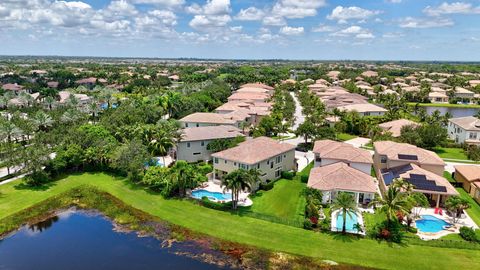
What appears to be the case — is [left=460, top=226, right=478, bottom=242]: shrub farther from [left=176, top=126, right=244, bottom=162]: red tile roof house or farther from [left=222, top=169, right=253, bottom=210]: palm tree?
[left=176, top=126, right=244, bottom=162]: red tile roof house

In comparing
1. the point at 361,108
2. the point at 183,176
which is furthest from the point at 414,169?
the point at 361,108

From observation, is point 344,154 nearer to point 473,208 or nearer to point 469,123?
point 473,208

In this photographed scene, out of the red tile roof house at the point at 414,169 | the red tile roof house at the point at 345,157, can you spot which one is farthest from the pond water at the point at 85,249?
the red tile roof house at the point at 414,169

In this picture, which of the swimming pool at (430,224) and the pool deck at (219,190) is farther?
the pool deck at (219,190)

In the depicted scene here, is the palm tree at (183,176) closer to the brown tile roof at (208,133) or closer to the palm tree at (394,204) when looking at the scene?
the brown tile roof at (208,133)

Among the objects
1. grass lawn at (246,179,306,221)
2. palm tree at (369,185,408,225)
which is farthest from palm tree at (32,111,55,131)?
palm tree at (369,185,408,225)
